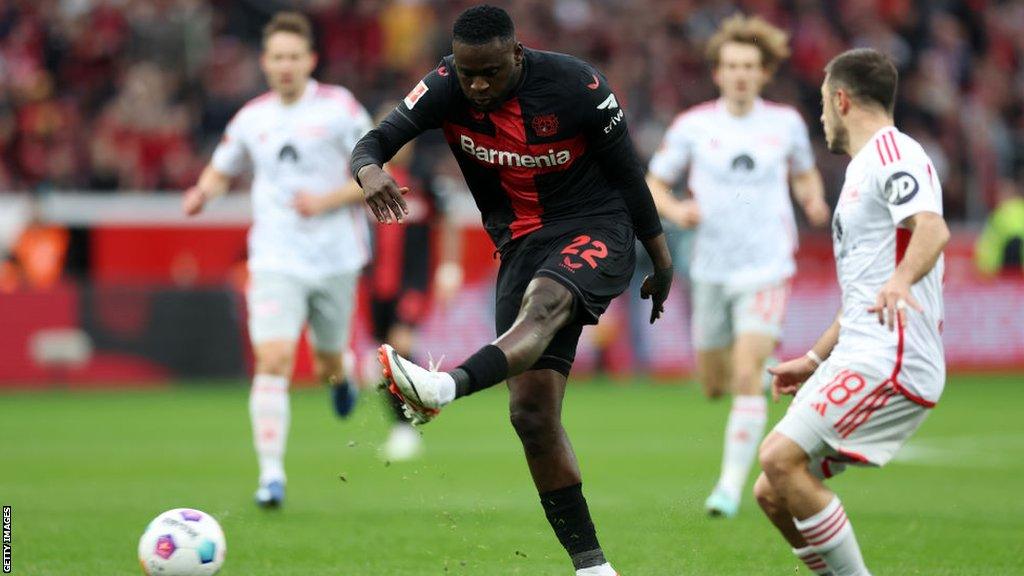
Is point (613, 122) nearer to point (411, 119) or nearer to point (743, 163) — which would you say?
point (411, 119)

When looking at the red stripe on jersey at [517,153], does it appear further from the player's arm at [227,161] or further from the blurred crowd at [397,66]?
the blurred crowd at [397,66]

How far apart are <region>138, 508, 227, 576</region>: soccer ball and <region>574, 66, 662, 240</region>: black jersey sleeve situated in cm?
224

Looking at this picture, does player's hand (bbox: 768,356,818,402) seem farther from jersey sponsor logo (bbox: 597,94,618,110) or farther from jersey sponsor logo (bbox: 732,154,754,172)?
jersey sponsor logo (bbox: 732,154,754,172)

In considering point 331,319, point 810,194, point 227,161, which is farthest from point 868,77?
point 227,161

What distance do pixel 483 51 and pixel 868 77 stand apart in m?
1.50

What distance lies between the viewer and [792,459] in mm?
5617

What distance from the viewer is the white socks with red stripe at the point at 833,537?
559 centimetres

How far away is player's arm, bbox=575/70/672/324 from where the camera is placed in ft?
20.7

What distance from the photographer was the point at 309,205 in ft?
32.4

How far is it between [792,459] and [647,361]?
13857 mm

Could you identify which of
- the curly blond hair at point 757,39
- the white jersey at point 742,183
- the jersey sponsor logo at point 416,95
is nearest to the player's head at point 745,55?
the curly blond hair at point 757,39

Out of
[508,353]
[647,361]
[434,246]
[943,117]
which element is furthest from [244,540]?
[943,117]

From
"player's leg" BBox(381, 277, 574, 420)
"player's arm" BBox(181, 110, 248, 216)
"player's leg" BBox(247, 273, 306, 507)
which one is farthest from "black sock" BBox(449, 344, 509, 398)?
"player's arm" BBox(181, 110, 248, 216)

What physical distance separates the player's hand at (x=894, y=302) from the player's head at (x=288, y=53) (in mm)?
5485
